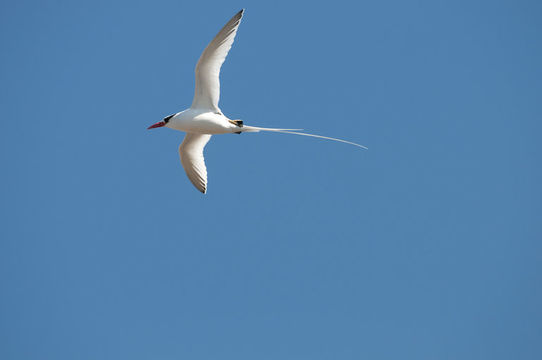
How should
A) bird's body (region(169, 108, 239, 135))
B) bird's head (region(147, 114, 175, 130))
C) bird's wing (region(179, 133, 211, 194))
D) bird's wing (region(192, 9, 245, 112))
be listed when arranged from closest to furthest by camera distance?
bird's wing (region(192, 9, 245, 112)), bird's body (region(169, 108, 239, 135)), bird's head (region(147, 114, 175, 130)), bird's wing (region(179, 133, 211, 194))

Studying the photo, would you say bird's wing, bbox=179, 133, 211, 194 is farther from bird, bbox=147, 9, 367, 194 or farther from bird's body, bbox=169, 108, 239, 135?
bird's body, bbox=169, 108, 239, 135

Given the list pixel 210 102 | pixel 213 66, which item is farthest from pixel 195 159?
pixel 213 66

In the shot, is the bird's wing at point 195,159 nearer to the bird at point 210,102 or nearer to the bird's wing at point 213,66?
the bird at point 210,102

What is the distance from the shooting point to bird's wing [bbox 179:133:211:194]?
17141 mm

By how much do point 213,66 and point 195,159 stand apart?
11.0 ft

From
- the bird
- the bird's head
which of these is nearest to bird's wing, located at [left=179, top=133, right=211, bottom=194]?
the bird

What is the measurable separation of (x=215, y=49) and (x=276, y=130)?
2.16 metres

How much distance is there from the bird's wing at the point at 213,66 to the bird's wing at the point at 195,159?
1.90 metres

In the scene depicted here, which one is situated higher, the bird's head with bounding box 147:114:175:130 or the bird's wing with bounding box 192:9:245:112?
the bird's wing with bounding box 192:9:245:112

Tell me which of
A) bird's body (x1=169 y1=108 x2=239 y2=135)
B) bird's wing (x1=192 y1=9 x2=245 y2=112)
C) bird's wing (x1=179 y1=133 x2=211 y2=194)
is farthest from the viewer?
bird's wing (x1=179 y1=133 x2=211 y2=194)

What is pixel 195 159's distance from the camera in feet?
56.7

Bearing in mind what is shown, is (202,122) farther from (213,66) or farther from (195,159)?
(195,159)

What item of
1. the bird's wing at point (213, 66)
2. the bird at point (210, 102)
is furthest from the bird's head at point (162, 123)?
the bird's wing at point (213, 66)

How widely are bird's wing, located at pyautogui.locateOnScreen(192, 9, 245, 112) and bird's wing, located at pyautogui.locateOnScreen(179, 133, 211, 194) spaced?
1904 mm
